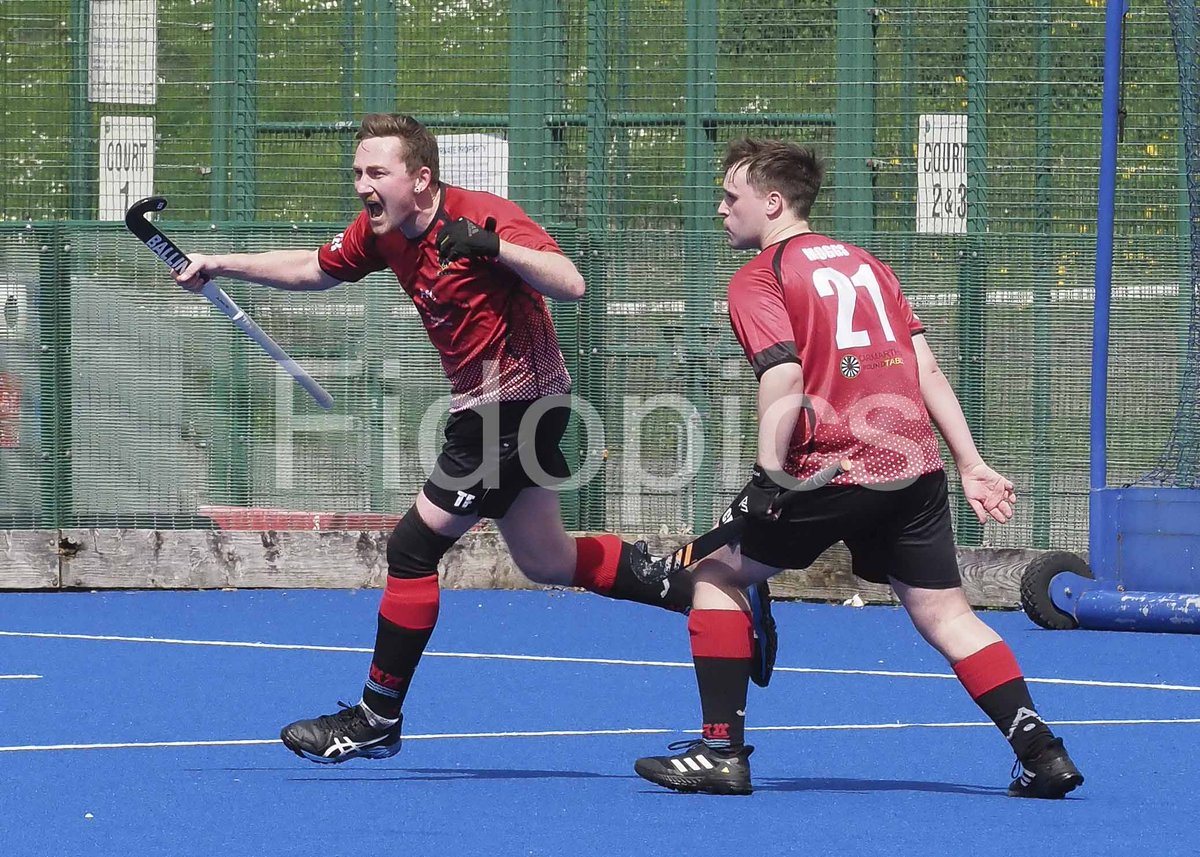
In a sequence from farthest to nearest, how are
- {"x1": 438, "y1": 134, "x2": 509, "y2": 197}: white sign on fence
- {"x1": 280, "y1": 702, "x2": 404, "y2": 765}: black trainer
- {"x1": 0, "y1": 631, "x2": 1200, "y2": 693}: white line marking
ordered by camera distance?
1. {"x1": 438, "y1": 134, "x2": 509, "y2": 197}: white sign on fence
2. {"x1": 0, "y1": 631, "x2": 1200, "y2": 693}: white line marking
3. {"x1": 280, "y1": 702, "x2": 404, "y2": 765}: black trainer

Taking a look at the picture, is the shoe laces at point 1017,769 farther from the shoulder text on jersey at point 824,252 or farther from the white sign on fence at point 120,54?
the white sign on fence at point 120,54

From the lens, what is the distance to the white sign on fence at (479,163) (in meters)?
11.6

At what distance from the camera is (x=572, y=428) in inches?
448

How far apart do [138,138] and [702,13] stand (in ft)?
10.9

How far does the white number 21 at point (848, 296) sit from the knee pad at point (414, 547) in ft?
4.71

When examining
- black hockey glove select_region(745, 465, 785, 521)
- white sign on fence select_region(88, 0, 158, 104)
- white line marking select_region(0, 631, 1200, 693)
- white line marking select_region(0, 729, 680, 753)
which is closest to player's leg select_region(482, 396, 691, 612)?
white line marking select_region(0, 729, 680, 753)

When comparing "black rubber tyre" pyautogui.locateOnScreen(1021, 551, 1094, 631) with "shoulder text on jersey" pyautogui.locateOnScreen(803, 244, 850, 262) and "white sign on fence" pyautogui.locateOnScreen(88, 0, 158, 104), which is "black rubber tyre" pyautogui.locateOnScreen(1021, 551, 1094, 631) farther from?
"white sign on fence" pyautogui.locateOnScreen(88, 0, 158, 104)

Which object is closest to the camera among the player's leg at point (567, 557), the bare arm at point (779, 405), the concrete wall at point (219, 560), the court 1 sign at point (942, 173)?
the bare arm at point (779, 405)

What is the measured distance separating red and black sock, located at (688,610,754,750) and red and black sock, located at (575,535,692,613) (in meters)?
0.93

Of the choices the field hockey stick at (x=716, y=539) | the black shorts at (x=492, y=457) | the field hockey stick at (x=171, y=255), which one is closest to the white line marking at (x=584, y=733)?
A: the black shorts at (x=492, y=457)

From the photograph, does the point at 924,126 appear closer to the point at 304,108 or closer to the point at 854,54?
the point at 854,54

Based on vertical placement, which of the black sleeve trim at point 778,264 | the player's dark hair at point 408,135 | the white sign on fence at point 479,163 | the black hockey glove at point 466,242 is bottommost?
the black sleeve trim at point 778,264

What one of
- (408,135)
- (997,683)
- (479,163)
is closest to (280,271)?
(408,135)

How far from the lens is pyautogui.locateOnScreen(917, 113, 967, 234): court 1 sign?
10867 mm
